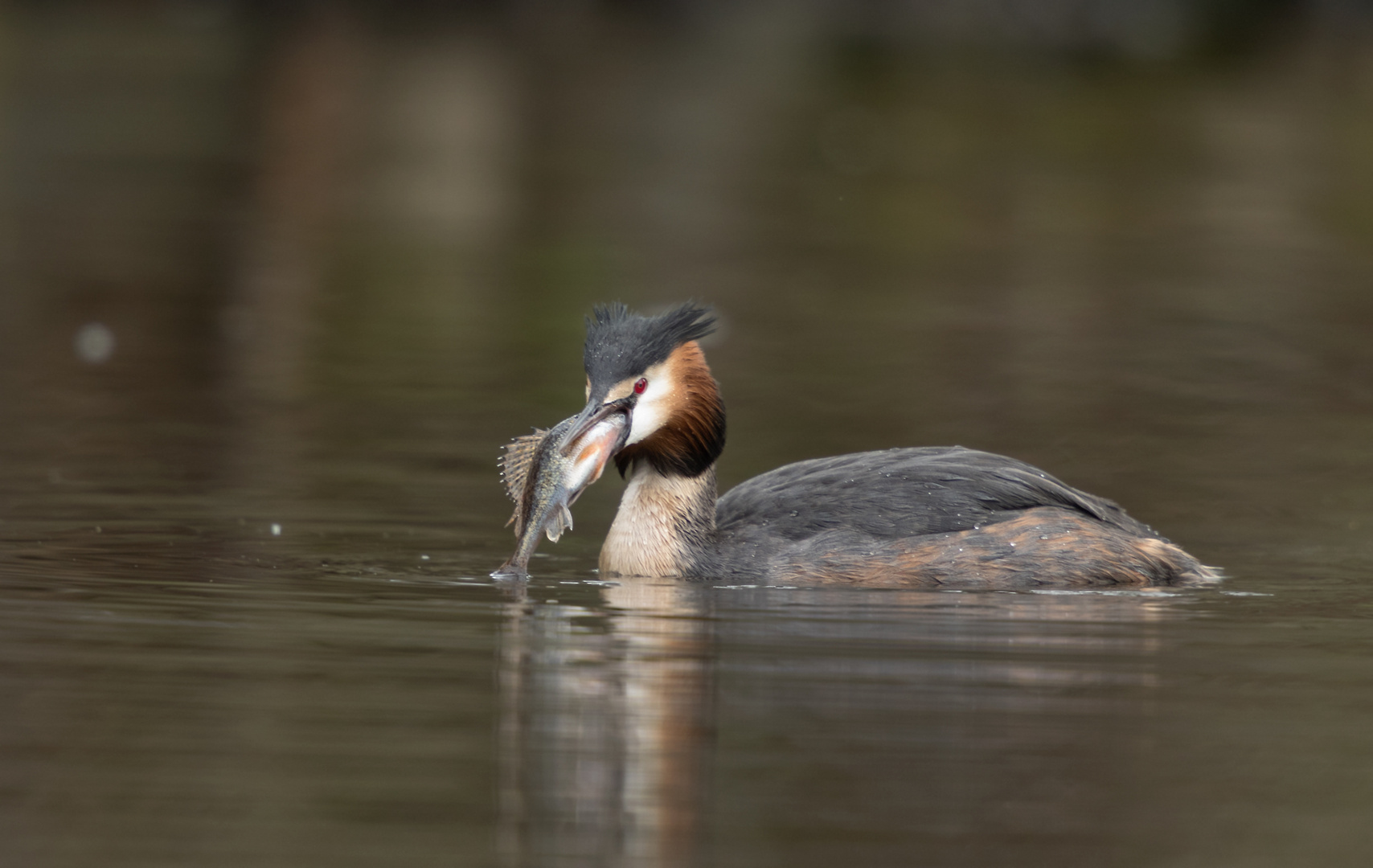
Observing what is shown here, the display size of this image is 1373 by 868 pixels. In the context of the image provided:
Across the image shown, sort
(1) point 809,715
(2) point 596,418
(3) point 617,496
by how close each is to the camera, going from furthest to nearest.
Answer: (3) point 617,496 < (2) point 596,418 < (1) point 809,715

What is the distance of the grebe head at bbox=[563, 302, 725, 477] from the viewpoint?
28.8ft

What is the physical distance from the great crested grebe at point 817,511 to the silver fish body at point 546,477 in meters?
0.10

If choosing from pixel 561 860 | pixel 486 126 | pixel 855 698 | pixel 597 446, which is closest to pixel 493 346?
pixel 597 446

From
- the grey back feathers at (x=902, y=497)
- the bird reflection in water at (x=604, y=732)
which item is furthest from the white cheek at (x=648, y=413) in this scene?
the bird reflection in water at (x=604, y=732)

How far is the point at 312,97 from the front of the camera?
3628 centimetres

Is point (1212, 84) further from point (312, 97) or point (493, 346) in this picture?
point (493, 346)

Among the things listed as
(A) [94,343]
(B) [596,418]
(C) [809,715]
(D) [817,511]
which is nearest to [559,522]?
(B) [596,418]

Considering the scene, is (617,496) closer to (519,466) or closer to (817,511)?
(817,511)

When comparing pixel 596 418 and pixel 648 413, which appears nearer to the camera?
pixel 596 418

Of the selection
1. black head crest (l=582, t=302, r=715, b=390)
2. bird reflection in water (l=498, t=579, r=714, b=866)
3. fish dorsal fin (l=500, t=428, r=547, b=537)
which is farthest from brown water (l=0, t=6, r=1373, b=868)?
black head crest (l=582, t=302, r=715, b=390)

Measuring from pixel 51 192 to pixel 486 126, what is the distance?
974 cm

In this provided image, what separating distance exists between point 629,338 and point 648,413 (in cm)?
30

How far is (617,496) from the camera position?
12.1 m

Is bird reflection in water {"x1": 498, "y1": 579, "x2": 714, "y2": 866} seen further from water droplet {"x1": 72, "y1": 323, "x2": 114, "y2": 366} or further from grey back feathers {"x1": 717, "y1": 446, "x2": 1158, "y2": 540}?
water droplet {"x1": 72, "y1": 323, "x2": 114, "y2": 366}
